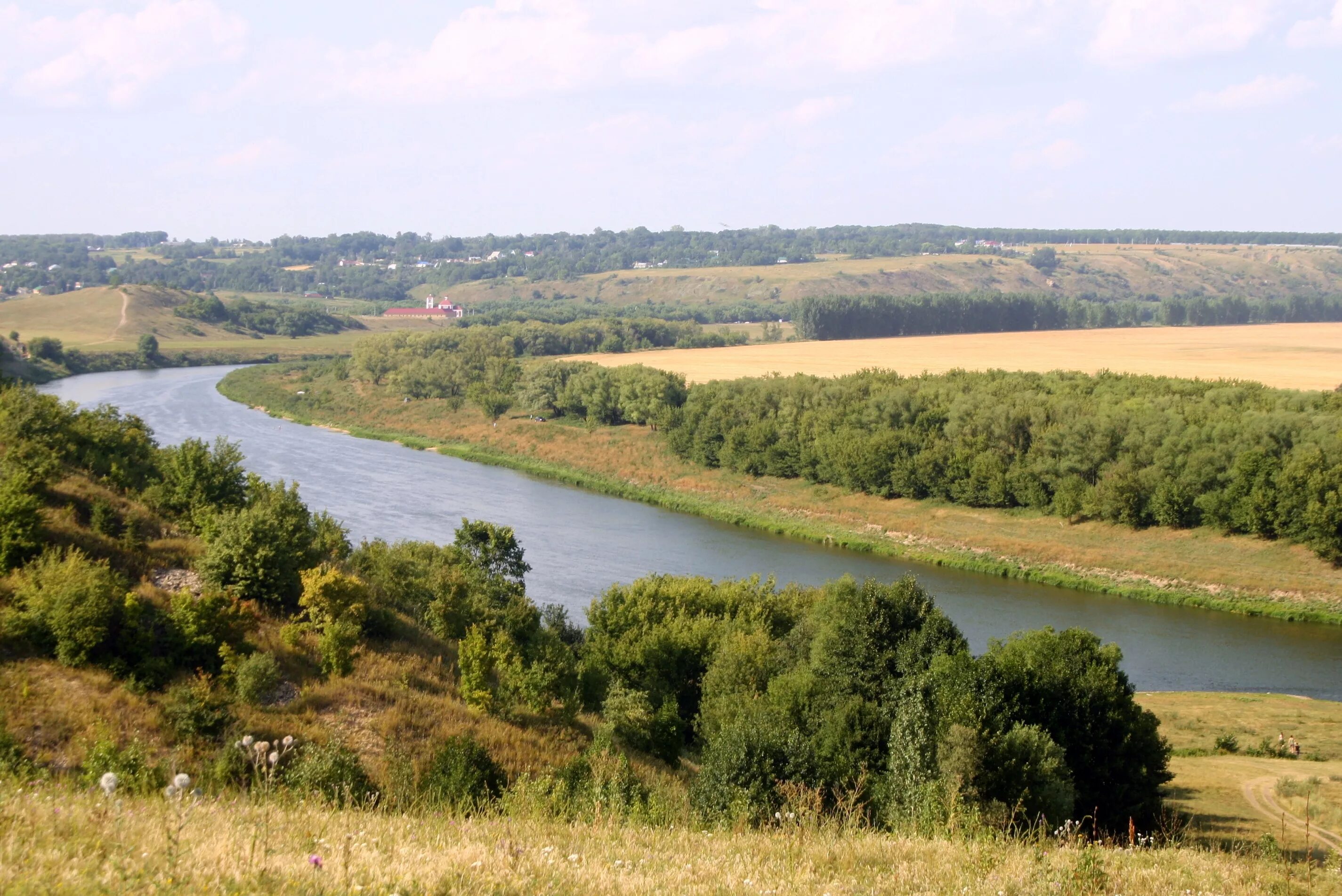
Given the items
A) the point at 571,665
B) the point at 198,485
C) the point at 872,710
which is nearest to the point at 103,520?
the point at 198,485

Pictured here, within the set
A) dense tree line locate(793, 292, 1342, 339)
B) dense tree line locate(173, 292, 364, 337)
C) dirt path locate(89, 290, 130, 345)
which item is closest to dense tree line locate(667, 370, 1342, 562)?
dense tree line locate(793, 292, 1342, 339)

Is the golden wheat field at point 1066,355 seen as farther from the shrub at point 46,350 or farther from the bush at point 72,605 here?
the bush at point 72,605

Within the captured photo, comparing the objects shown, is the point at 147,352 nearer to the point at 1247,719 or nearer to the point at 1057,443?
the point at 1057,443

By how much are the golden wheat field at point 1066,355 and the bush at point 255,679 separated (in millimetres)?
44879

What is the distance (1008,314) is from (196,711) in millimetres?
85517

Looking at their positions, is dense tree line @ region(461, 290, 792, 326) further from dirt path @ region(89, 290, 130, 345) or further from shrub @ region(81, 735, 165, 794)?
shrub @ region(81, 735, 165, 794)

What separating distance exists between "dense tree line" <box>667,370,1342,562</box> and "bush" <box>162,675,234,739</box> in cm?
2949

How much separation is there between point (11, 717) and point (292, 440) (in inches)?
1702

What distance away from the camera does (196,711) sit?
1055cm

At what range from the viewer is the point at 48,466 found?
15.2 meters

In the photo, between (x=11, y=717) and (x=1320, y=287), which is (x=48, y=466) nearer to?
(x=11, y=717)

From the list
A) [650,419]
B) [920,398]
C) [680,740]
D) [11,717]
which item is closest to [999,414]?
[920,398]

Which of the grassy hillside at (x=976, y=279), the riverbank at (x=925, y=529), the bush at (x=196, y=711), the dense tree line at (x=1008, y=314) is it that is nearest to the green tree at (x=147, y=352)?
the riverbank at (x=925, y=529)

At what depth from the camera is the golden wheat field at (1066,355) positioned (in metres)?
53.8
